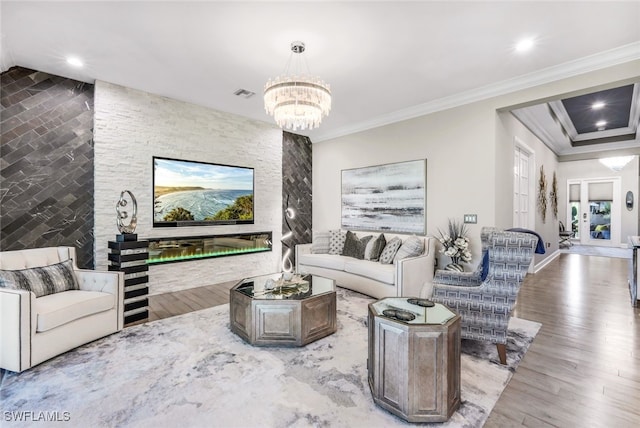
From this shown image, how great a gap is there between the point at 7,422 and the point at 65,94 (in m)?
3.76

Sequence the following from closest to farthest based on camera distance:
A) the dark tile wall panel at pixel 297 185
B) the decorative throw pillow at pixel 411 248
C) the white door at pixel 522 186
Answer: the decorative throw pillow at pixel 411 248 < the white door at pixel 522 186 < the dark tile wall panel at pixel 297 185

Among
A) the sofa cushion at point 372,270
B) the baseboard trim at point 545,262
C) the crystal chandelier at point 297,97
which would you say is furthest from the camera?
the baseboard trim at point 545,262

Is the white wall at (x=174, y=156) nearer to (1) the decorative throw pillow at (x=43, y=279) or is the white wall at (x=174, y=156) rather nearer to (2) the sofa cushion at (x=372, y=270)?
(1) the decorative throw pillow at (x=43, y=279)

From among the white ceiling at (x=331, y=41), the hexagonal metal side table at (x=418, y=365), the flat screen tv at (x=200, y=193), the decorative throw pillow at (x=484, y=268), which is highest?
the white ceiling at (x=331, y=41)

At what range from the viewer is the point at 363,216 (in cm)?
573

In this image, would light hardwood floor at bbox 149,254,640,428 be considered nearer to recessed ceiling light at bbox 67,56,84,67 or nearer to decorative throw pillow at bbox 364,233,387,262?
decorative throw pillow at bbox 364,233,387,262

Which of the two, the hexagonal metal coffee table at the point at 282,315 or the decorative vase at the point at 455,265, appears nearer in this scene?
the hexagonal metal coffee table at the point at 282,315

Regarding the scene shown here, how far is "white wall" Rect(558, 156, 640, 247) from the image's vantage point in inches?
340

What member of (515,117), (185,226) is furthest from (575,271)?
(185,226)

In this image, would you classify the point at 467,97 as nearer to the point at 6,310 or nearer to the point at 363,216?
the point at 363,216

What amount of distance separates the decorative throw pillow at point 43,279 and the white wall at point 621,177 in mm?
12478

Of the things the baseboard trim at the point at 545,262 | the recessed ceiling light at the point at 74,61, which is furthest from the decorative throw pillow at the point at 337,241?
the recessed ceiling light at the point at 74,61

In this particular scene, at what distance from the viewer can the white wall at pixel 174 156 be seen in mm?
4000

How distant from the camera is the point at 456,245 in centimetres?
418
